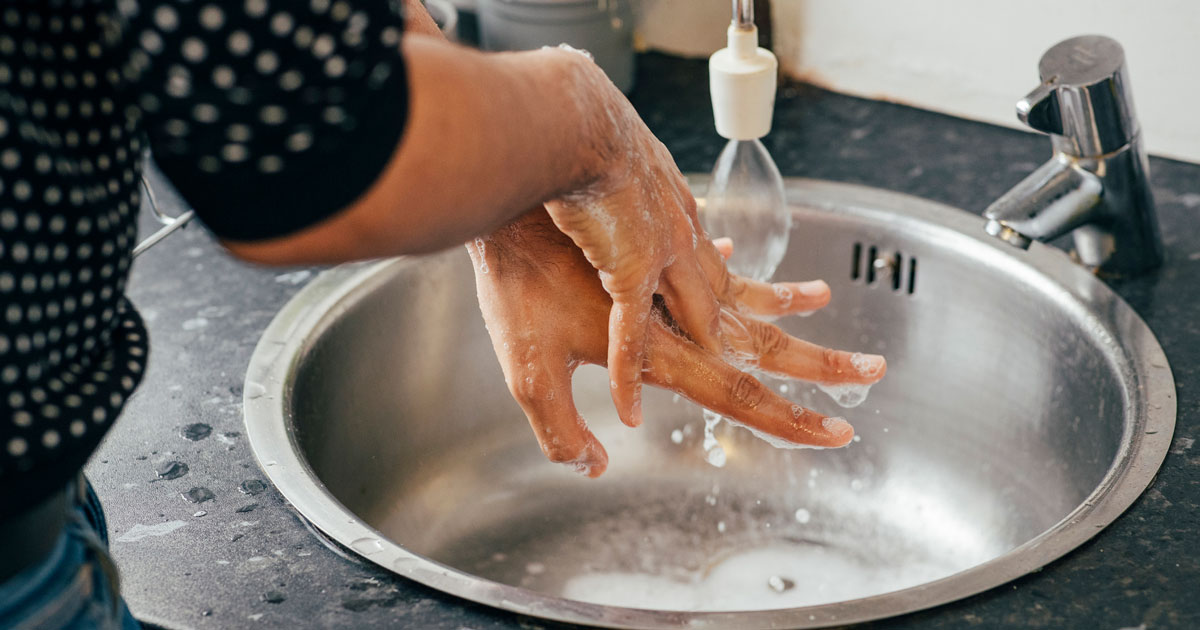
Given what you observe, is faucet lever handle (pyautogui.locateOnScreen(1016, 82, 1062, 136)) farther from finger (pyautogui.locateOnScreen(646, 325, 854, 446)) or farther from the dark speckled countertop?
finger (pyautogui.locateOnScreen(646, 325, 854, 446))

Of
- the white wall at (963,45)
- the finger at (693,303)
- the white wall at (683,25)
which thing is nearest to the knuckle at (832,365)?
the finger at (693,303)

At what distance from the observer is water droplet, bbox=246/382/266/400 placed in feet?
2.99

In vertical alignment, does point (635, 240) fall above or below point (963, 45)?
above

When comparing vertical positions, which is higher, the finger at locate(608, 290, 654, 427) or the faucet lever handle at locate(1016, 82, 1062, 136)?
the faucet lever handle at locate(1016, 82, 1062, 136)

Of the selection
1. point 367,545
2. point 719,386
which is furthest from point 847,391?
point 367,545

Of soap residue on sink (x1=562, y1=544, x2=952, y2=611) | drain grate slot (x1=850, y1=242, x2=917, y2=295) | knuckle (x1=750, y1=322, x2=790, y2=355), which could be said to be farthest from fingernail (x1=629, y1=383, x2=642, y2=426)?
drain grate slot (x1=850, y1=242, x2=917, y2=295)

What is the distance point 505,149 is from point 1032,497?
2.45 ft

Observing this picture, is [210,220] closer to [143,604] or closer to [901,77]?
[143,604]

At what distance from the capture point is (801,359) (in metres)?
0.84

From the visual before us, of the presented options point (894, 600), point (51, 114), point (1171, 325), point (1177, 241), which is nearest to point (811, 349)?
point (894, 600)

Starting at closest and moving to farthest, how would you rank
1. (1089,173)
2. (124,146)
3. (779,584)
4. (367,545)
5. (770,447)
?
(124,146) → (367,545) → (1089,173) → (779,584) → (770,447)

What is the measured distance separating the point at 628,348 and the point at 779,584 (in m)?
0.45

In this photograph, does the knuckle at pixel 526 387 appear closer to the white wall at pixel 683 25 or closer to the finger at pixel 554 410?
the finger at pixel 554 410

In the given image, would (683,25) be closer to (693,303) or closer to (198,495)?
(693,303)
